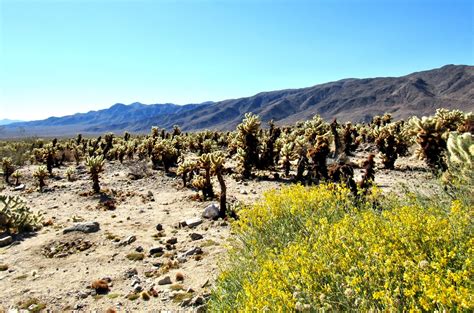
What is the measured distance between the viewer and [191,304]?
7191mm

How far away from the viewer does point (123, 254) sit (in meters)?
10.8

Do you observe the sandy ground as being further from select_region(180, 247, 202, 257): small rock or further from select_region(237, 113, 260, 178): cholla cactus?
select_region(237, 113, 260, 178): cholla cactus

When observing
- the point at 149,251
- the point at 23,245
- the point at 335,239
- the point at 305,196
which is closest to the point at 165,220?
the point at 149,251

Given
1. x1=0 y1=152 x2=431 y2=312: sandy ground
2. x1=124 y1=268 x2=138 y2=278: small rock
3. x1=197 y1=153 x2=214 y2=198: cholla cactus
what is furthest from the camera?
x1=197 y1=153 x2=214 y2=198: cholla cactus

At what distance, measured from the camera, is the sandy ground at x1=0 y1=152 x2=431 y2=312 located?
26.6 ft

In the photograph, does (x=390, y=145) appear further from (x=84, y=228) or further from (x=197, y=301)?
(x=84, y=228)

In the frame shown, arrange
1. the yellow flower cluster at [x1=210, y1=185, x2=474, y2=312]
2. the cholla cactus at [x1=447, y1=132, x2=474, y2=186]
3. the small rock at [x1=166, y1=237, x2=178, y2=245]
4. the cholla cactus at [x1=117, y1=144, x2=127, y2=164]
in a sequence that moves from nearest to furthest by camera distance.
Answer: the yellow flower cluster at [x1=210, y1=185, x2=474, y2=312], the cholla cactus at [x1=447, y1=132, x2=474, y2=186], the small rock at [x1=166, y1=237, x2=178, y2=245], the cholla cactus at [x1=117, y1=144, x2=127, y2=164]

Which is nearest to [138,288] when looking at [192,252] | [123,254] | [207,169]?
[192,252]

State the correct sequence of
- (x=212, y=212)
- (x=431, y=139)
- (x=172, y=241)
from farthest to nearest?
(x=431, y=139) → (x=212, y=212) → (x=172, y=241)

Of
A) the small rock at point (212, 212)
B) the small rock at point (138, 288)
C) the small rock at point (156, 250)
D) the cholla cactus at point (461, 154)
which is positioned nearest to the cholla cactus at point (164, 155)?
the small rock at point (212, 212)

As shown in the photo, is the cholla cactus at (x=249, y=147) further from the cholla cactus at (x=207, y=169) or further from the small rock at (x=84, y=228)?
the small rock at (x=84, y=228)

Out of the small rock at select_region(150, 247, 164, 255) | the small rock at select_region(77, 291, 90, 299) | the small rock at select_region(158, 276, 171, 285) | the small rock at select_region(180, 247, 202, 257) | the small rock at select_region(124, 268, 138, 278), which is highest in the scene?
the small rock at select_region(180, 247, 202, 257)

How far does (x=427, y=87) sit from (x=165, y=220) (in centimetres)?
20600

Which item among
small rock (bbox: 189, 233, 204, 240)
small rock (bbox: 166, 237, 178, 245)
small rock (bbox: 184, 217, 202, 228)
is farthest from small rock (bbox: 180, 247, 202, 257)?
small rock (bbox: 184, 217, 202, 228)
